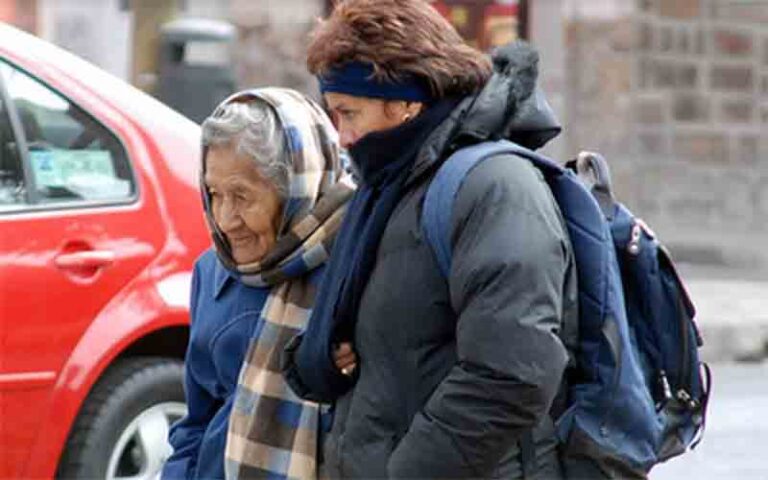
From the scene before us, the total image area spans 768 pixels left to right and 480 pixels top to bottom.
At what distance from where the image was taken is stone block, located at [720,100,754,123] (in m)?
15.3

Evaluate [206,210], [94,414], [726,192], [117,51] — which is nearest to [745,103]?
[726,192]

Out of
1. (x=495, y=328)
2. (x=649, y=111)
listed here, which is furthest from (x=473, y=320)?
(x=649, y=111)

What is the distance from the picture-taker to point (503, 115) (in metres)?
3.32

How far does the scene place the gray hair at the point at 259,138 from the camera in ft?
12.5

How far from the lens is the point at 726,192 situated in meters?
15.3

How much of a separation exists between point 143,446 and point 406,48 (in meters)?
2.98

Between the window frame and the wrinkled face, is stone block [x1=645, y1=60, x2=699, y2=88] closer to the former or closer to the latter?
the window frame

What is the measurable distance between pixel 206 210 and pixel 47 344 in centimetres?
200

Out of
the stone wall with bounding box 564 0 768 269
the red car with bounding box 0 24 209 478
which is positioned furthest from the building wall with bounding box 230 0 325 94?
the red car with bounding box 0 24 209 478

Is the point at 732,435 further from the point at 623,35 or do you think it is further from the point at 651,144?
the point at 651,144

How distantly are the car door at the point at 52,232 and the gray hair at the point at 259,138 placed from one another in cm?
207

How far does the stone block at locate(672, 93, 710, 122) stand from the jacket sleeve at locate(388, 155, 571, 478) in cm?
1215

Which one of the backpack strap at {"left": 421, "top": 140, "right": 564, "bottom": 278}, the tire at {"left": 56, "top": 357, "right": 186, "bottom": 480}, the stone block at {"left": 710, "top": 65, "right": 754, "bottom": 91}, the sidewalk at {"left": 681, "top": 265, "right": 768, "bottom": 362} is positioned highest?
the backpack strap at {"left": 421, "top": 140, "right": 564, "bottom": 278}

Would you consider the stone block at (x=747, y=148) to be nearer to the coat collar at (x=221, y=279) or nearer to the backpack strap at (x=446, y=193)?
the coat collar at (x=221, y=279)
